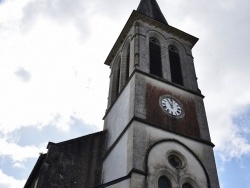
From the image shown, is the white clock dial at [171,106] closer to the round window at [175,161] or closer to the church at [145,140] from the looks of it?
the church at [145,140]

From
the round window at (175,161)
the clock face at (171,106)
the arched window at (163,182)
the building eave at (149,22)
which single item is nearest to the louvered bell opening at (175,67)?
the building eave at (149,22)

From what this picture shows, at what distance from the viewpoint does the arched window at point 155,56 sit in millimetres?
20320

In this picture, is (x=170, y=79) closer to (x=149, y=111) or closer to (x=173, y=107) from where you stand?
(x=173, y=107)

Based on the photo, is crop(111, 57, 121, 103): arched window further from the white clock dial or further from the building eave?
the white clock dial

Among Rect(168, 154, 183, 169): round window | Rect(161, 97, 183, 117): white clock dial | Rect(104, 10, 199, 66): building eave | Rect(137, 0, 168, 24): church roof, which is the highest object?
Rect(137, 0, 168, 24): church roof

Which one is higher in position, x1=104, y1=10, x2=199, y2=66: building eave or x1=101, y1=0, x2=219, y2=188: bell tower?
x1=104, y1=10, x2=199, y2=66: building eave

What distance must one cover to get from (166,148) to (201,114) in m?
4.15

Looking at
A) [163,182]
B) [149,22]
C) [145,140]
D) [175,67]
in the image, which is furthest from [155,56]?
[163,182]

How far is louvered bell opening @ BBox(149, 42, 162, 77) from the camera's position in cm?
2030

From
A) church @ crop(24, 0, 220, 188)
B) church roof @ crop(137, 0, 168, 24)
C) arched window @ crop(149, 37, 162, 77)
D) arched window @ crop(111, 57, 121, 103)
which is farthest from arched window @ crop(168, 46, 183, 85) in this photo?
arched window @ crop(111, 57, 121, 103)

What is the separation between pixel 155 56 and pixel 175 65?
1545 millimetres

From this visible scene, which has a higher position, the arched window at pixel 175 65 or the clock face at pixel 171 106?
the arched window at pixel 175 65

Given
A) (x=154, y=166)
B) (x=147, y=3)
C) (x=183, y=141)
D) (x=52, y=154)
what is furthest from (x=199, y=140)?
(x=147, y=3)

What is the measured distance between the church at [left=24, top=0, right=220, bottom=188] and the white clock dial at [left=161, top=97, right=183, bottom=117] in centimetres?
6
